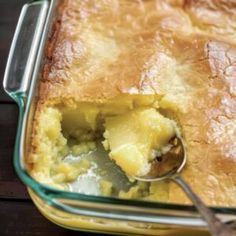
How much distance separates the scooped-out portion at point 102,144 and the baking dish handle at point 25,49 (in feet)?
0.30

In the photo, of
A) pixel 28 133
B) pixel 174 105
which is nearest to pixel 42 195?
pixel 28 133

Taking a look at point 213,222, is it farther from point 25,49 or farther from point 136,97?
point 25,49

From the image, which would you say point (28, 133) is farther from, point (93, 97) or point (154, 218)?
point (154, 218)

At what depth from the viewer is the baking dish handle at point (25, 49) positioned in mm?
1566

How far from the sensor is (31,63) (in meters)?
1.60

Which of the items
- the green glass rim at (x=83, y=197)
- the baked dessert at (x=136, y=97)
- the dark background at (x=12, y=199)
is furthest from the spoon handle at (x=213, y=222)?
the dark background at (x=12, y=199)

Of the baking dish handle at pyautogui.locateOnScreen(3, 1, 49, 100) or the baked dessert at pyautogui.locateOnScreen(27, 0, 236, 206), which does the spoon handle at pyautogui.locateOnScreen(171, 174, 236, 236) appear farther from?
the baking dish handle at pyautogui.locateOnScreen(3, 1, 49, 100)

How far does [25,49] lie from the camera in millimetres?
1640

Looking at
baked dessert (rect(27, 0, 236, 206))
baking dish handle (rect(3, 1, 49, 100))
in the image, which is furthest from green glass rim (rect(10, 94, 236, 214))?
baking dish handle (rect(3, 1, 49, 100))

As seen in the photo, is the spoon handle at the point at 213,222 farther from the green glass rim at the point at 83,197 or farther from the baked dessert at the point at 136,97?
the baked dessert at the point at 136,97

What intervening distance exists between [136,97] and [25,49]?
337 millimetres

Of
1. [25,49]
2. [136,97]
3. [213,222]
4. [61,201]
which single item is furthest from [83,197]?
[25,49]

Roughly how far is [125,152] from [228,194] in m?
0.29

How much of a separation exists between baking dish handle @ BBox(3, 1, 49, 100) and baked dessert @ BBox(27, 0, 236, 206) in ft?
0.20
